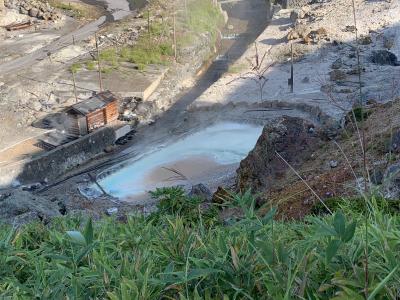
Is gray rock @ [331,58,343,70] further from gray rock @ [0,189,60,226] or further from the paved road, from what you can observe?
gray rock @ [0,189,60,226]

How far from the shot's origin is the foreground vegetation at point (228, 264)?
9.53 ft

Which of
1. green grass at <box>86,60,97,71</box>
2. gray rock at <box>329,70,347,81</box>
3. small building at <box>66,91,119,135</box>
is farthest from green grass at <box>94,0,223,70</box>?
gray rock at <box>329,70,347,81</box>

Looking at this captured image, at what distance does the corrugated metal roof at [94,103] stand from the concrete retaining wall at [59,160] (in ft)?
2.91

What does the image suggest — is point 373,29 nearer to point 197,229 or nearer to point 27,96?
point 27,96

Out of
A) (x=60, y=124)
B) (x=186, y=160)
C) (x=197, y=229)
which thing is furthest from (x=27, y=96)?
(x=197, y=229)

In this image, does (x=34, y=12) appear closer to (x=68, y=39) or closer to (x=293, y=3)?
(x=68, y=39)

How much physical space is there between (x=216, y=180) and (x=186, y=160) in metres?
2.70

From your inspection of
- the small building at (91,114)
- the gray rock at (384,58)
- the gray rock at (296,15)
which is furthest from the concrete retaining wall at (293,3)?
the small building at (91,114)

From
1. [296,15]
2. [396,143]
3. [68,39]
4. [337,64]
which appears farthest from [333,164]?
[296,15]

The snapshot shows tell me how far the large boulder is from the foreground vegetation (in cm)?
1133

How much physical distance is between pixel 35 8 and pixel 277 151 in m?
29.6

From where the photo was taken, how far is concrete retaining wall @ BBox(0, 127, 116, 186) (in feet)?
67.1

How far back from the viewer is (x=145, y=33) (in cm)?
3494

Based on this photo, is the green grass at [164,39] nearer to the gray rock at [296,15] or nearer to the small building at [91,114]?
the gray rock at [296,15]
